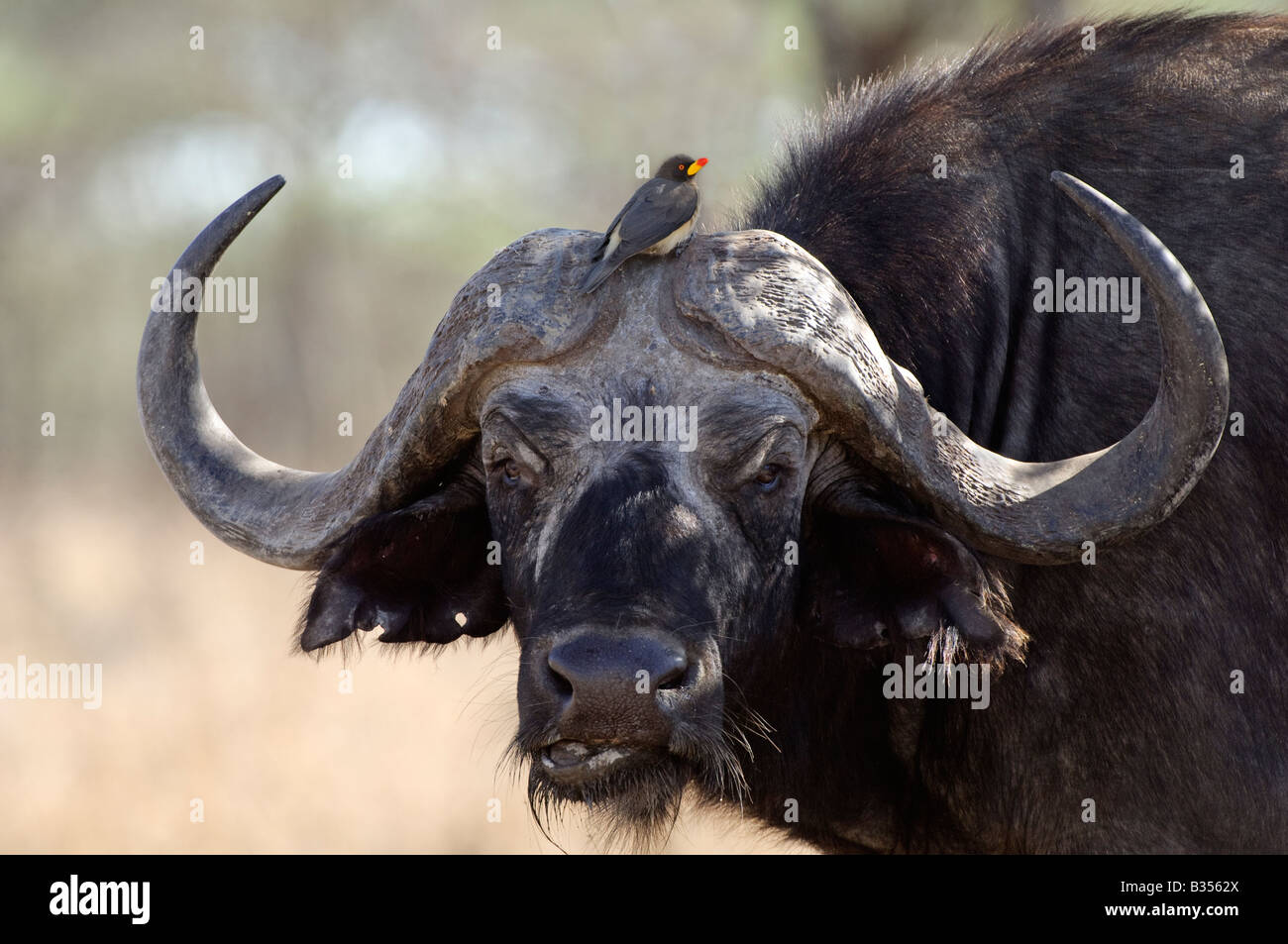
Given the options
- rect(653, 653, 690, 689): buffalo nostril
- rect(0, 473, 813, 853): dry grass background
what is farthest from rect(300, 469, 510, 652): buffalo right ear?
rect(0, 473, 813, 853): dry grass background

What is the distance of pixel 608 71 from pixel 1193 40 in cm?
1361

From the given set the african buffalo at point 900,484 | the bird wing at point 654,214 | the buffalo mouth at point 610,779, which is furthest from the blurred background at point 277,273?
the bird wing at point 654,214

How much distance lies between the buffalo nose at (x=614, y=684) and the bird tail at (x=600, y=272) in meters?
1.06

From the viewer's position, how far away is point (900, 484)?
3924 mm

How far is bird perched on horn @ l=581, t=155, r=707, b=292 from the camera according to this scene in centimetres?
388

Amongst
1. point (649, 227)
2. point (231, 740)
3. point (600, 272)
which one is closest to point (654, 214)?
point (649, 227)

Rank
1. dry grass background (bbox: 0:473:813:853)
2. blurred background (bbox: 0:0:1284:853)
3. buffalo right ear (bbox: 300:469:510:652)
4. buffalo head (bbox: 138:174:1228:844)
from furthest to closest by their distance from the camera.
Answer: blurred background (bbox: 0:0:1284:853), dry grass background (bbox: 0:473:813:853), buffalo right ear (bbox: 300:469:510:652), buffalo head (bbox: 138:174:1228:844)

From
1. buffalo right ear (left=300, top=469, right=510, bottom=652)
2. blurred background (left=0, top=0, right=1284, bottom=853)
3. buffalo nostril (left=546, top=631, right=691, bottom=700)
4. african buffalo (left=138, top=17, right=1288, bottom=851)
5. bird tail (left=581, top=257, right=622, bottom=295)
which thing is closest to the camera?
buffalo nostril (left=546, top=631, right=691, bottom=700)

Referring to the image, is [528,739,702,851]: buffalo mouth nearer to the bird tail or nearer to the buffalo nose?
the buffalo nose

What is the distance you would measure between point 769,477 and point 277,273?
16.9m

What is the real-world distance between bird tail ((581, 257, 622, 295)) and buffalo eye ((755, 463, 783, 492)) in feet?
2.30

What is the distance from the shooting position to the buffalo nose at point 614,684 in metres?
3.28

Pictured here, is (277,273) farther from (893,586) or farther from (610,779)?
(610,779)

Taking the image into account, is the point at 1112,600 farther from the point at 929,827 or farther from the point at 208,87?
the point at 208,87
